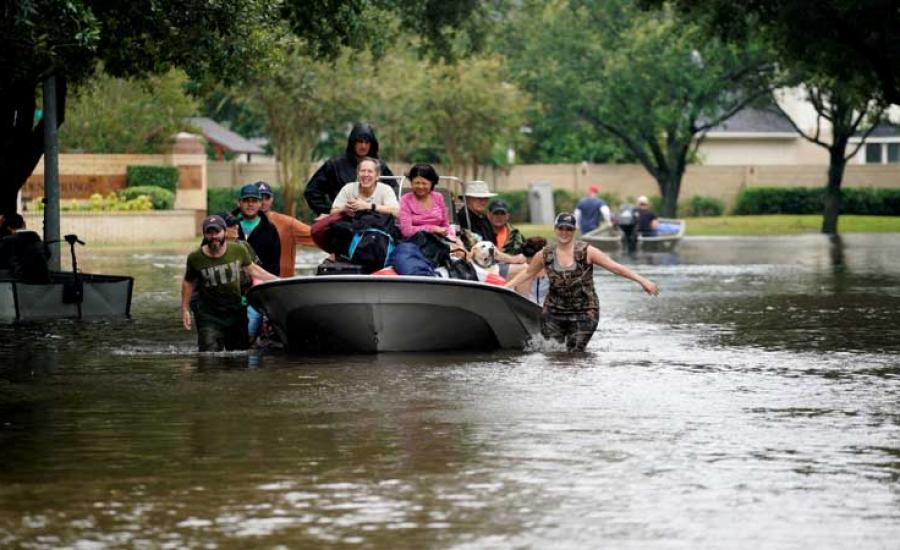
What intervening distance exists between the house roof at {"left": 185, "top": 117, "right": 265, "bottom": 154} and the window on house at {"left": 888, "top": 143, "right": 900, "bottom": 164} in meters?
28.8

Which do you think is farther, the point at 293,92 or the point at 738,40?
the point at 293,92

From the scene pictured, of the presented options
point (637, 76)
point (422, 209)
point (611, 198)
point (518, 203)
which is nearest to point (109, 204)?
point (637, 76)

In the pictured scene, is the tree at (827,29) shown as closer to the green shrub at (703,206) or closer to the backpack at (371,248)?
the backpack at (371,248)

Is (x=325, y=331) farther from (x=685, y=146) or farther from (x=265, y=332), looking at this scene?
(x=685, y=146)

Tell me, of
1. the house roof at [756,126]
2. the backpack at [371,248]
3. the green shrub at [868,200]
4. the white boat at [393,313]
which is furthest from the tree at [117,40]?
the house roof at [756,126]

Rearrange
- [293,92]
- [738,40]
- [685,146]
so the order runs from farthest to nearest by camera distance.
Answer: [685,146]
[293,92]
[738,40]

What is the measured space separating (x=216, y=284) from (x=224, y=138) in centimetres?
6400

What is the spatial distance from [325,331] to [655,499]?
7.99m

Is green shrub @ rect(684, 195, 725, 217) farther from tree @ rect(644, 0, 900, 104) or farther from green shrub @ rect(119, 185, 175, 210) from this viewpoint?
tree @ rect(644, 0, 900, 104)

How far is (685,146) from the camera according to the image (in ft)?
221

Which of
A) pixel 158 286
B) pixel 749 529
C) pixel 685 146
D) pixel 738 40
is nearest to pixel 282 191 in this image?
pixel 685 146

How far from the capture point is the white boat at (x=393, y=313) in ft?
53.8

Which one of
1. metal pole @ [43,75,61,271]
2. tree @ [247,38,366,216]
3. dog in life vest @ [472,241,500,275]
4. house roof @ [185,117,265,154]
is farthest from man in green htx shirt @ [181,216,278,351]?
house roof @ [185,117,265,154]

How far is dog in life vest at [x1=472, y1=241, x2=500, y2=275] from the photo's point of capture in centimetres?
1781
